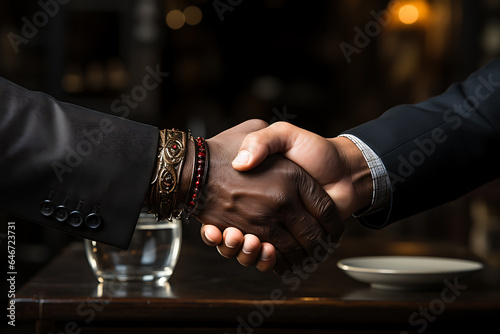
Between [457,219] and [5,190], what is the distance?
2.63 meters

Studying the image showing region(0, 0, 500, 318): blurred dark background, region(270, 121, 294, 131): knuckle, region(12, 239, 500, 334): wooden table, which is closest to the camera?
region(12, 239, 500, 334): wooden table

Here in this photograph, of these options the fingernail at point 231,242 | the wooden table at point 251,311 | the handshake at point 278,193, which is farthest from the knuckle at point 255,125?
the wooden table at point 251,311

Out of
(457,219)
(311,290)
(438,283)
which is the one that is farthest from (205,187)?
(457,219)

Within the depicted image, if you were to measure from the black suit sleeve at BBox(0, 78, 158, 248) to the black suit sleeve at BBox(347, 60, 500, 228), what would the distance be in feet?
1.61

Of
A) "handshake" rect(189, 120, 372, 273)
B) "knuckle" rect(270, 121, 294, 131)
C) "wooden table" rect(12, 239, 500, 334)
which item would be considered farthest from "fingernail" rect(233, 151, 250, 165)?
"wooden table" rect(12, 239, 500, 334)

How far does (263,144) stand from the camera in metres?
1.21

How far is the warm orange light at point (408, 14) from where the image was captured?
13.7 feet

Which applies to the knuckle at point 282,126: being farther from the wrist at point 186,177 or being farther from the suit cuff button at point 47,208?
the suit cuff button at point 47,208

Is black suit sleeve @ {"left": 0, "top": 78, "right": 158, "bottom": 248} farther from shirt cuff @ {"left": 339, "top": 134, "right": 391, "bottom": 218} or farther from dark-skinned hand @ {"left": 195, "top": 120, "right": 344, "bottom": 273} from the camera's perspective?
shirt cuff @ {"left": 339, "top": 134, "right": 391, "bottom": 218}

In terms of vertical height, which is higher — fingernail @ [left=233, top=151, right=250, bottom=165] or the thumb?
the thumb

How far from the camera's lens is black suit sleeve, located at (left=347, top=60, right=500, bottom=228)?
1.34 meters

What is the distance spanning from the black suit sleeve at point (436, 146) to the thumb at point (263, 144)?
170 millimetres

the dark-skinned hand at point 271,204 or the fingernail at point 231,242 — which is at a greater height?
the dark-skinned hand at point 271,204

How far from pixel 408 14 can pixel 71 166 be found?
11.5 ft
